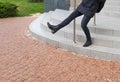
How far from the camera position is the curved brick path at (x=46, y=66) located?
197 inches

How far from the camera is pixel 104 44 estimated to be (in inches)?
240

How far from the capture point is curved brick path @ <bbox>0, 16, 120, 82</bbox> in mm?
5016

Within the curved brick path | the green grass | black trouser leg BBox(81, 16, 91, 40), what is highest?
black trouser leg BBox(81, 16, 91, 40)

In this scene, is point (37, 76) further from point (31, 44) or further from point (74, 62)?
point (31, 44)

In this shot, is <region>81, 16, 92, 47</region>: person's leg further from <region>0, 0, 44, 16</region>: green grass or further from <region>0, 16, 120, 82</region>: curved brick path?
<region>0, 0, 44, 16</region>: green grass

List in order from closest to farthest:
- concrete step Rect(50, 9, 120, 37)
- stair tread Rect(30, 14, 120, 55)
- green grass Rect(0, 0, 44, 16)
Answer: stair tread Rect(30, 14, 120, 55) < concrete step Rect(50, 9, 120, 37) < green grass Rect(0, 0, 44, 16)

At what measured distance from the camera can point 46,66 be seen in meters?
5.56

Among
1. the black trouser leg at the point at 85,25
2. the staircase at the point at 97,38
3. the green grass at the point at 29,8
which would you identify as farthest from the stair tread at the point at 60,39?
the green grass at the point at 29,8

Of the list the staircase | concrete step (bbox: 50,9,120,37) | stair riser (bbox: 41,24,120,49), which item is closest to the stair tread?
the staircase

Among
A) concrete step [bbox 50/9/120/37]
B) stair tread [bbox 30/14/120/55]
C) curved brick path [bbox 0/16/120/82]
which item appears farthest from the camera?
concrete step [bbox 50/9/120/37]

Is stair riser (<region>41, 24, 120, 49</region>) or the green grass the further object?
the green grass

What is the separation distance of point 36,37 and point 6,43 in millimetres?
779

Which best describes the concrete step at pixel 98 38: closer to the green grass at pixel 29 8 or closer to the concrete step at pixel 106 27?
the concrete step at pixel 106 27

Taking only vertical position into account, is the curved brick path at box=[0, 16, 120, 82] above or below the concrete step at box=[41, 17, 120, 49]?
below
